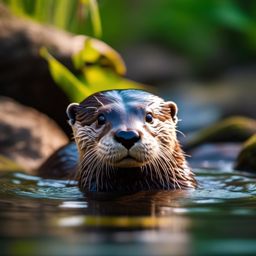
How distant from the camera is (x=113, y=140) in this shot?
4.07 meters

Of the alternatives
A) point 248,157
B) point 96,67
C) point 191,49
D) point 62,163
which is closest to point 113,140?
point 62,163

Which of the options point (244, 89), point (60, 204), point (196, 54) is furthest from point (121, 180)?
point (196, 54)

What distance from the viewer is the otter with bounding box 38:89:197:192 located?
4.17 meters

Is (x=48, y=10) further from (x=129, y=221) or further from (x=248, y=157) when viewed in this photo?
(x=129, y=221)

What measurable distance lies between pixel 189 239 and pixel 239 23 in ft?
25.2

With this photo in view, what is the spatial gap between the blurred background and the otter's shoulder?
10.0 ft

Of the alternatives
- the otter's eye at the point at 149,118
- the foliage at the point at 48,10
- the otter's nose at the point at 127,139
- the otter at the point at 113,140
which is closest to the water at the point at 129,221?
the otter at the point at 113,140

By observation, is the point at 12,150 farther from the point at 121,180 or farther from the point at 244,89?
the point at 244,89

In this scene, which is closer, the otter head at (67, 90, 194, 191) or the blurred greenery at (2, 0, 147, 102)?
the otter head at (67, 90, 194, 191)

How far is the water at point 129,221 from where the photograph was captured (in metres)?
2.79

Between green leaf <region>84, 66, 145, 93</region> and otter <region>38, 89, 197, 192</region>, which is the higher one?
green leaf <region>84, 66, 145, 93</region>

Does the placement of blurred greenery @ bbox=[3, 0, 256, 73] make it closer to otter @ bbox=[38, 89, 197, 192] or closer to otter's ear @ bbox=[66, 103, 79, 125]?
otter's ear @ bbox=[66, 103, 79, 125]

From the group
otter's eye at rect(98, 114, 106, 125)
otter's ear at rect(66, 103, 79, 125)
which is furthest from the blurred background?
otter's eye at rect(98, 114, 106, 125)

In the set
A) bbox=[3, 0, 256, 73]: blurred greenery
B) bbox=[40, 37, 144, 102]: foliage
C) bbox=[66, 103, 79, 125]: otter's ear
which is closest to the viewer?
bbox=[66, 103, 79, 125]: otter's ear
